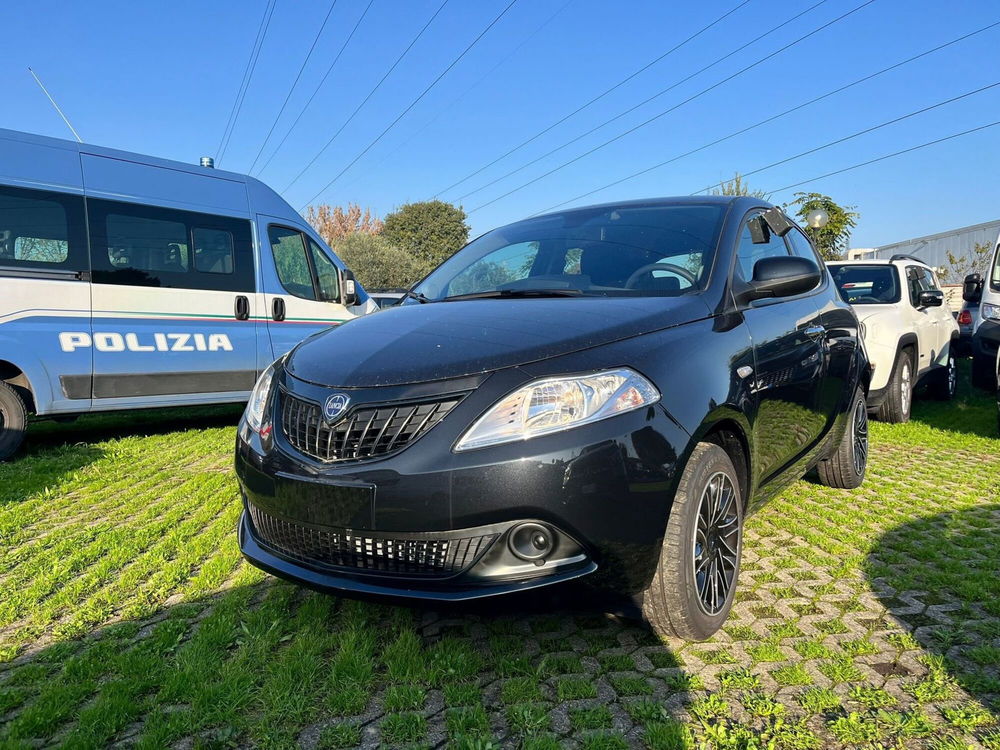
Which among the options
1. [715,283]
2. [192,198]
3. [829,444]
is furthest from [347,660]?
[192,198]

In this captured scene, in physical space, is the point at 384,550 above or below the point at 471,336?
below

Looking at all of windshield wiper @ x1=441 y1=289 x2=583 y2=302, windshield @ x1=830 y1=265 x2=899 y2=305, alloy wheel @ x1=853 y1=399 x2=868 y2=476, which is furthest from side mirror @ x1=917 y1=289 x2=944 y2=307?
windshield wiper @ x1=441 y1=289 x2=583 y2=302

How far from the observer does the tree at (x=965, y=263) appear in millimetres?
18125

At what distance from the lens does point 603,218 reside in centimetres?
369

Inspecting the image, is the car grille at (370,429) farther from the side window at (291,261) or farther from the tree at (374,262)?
the tree at (374,262)

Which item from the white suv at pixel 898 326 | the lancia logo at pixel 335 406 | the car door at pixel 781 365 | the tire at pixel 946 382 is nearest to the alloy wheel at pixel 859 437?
the car door at pixel 781 365

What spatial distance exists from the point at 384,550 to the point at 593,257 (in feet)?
5.79

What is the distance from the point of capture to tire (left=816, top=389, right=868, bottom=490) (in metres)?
4.44

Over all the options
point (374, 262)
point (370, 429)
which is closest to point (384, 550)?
point (370, 429)

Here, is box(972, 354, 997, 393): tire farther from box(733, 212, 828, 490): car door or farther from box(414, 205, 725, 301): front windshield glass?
box(414, 205, 725, 301): front windshield glass

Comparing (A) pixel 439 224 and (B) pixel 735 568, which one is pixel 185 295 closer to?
(B) pixel 735 568

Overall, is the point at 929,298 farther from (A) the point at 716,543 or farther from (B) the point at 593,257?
(A) the point at 716,543

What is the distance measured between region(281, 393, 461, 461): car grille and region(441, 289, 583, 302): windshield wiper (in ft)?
3.42

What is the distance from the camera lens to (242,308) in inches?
283
